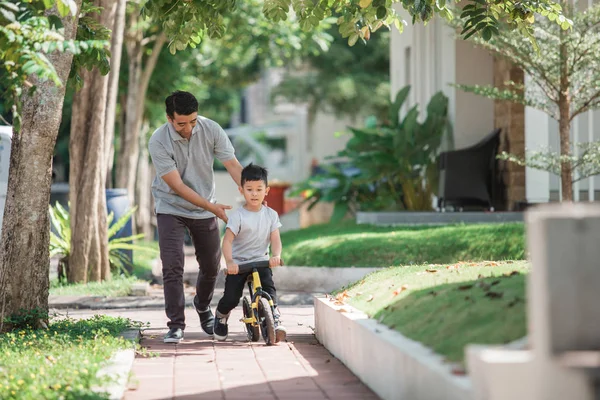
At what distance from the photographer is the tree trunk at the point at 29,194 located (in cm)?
834

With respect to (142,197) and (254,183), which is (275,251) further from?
(142,197)

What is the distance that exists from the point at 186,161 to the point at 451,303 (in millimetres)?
3134

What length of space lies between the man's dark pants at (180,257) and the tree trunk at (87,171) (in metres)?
4.68

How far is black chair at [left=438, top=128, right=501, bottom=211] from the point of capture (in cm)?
1614

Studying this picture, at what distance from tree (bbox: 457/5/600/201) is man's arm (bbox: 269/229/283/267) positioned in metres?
5.03

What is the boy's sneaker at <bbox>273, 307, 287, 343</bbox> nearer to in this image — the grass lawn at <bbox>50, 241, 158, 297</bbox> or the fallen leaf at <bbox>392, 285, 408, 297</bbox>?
the fallen leaf at <bbox>392, 285, 408, 297</bbox>

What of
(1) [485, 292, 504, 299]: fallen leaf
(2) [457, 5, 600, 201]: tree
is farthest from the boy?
(2) [457, 5, 600, 201]: tree

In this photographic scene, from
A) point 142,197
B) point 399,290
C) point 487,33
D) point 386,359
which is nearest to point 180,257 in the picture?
point 399,290

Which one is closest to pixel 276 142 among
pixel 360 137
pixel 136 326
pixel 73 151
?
pixel 360 137

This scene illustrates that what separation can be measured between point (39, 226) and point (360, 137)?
381 inches

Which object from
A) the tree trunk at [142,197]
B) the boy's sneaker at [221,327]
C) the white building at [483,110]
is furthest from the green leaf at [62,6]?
the tree trunk at [142,197]

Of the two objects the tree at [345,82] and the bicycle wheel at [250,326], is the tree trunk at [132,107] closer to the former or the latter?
the bicycle wheel at [250,326]

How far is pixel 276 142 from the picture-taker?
200 feet

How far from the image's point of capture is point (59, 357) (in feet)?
22.3
